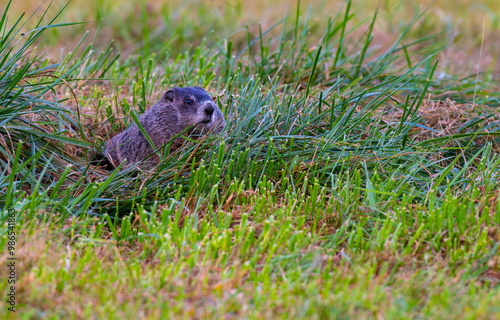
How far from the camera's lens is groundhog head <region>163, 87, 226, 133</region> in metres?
3.76

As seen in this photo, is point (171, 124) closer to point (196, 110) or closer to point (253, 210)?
point (196, 110)

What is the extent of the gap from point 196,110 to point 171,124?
9.0 inches

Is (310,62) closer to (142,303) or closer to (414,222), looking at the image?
(414,222)

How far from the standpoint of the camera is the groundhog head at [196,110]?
148 inches

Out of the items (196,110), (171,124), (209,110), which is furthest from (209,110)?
(171,124)

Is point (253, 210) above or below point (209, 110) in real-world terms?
below

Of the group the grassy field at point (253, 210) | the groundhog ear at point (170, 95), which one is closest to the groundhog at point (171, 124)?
the groundhog ear at point (170, 95)

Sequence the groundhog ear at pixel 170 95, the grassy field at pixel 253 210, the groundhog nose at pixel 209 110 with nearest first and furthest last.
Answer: the grassy field at pixel 253 210 → the groundhog nose at pixel 209 110 → the groundhog ear at pixel 170 95

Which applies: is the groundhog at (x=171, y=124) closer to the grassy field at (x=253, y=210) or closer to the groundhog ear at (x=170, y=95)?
the groundhog ear at (x=170, y=95)

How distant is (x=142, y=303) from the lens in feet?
7.73

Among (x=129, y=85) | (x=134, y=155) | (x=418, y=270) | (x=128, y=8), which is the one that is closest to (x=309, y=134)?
(x=134, y=155)

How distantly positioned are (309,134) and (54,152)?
174 cm

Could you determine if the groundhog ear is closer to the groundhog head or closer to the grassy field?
the groundhog head

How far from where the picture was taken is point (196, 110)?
12.4 feet
